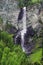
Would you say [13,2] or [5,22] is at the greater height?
[13,2]

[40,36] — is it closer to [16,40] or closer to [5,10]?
[16,40]

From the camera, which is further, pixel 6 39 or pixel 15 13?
pixel 15 13

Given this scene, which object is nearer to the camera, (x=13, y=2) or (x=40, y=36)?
(x=40, y=36)

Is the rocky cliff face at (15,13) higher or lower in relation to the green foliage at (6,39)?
higher

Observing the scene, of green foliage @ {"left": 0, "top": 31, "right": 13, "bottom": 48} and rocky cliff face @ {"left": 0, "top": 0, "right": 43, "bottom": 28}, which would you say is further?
rocky cliff face @ {"left": 0, "top": 0, "right": 43, "bottom": 28}

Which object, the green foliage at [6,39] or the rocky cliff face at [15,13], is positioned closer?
the green foliage at [6,39]

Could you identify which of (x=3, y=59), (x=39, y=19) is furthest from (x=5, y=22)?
(x=3, y=59)

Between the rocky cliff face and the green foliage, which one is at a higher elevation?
the rocky cliff face

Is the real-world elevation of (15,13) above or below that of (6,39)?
above
